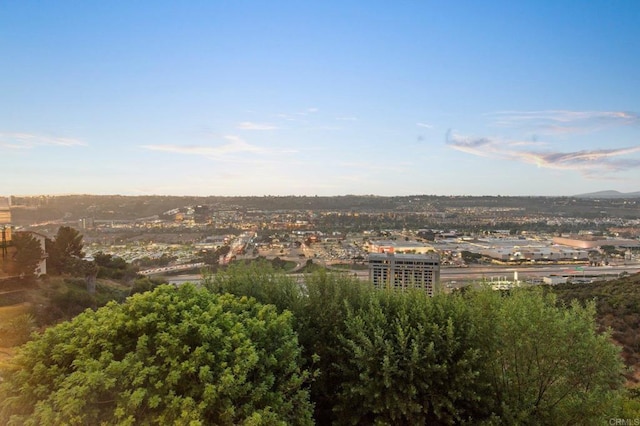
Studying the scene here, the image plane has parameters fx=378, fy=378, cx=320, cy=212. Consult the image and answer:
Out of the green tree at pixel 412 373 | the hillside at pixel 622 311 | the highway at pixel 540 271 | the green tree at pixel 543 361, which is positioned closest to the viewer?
the green tree at pixel 412 373

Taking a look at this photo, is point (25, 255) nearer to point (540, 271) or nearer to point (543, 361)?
point (543, 361)

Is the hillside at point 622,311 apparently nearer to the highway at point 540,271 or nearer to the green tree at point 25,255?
the highway at point 540,271

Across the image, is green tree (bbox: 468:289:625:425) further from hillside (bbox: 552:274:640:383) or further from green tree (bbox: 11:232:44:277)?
green tree (bbox: 11:232:44:277)

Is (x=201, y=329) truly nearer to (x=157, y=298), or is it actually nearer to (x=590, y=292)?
(x=157, y=298)

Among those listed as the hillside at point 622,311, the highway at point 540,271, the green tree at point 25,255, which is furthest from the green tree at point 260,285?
the highway at point 540,271

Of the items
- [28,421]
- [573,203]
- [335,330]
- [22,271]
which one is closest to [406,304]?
[335,330]
